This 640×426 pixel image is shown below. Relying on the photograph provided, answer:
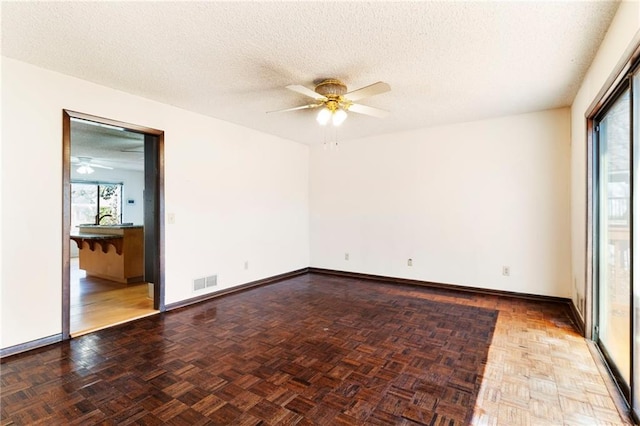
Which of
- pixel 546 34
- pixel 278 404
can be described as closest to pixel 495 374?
pixel 278 404

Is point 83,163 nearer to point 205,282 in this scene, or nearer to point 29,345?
point 205,282

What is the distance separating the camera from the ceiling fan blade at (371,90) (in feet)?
7.93

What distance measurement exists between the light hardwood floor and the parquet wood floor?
265 millimetres

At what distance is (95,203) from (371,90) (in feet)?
29.6

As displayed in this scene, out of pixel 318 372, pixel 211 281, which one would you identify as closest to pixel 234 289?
pixel 211 281

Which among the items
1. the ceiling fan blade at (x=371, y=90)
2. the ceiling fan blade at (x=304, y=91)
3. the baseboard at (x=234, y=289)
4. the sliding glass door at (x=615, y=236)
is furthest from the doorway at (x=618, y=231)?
the baseboard at (x=234, y=289)

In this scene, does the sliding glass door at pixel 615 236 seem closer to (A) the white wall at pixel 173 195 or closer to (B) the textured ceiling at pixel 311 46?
(B) the textured ceiling at pixel 311 46

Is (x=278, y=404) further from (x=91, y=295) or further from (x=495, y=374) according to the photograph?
(x=91, y=295)

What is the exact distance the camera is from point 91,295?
4172 mm

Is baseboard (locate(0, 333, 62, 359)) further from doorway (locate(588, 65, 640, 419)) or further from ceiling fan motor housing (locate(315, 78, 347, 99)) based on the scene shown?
doorway (locate(588, 65, 640, 419))

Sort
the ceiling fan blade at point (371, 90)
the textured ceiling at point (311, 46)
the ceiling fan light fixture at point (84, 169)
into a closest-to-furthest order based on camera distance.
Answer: the textured ceiling at point (311, 46) → the ceiling fan blade at point (371, 90) → the ceiling fan light fixture at point (84, 169)

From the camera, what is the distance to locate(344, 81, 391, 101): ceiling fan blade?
242 centimetres

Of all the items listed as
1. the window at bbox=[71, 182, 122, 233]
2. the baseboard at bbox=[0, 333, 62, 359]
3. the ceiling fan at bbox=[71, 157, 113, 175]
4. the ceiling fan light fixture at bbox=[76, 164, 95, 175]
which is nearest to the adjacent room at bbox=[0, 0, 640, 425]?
the baseboard at bbox=[0, 333, 62, 359]

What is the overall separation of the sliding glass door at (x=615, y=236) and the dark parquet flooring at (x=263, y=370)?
82 centimetres
